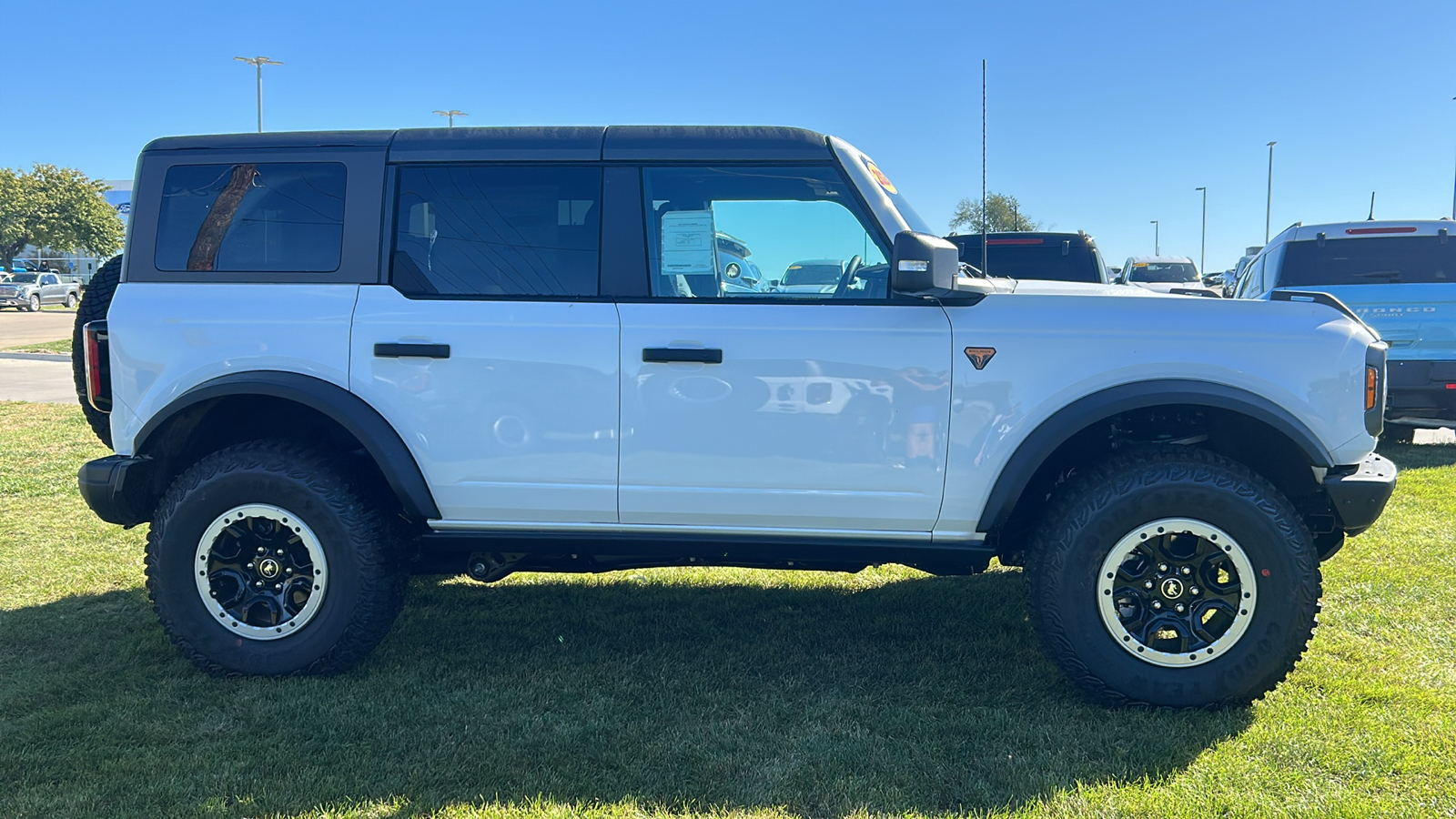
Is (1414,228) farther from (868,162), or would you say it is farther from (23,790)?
(23,790)

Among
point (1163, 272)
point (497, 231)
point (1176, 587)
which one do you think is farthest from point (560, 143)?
point (1163, 272)

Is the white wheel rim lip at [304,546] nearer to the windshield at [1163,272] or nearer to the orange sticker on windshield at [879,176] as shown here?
the orange sticker on windshield at [879,176]

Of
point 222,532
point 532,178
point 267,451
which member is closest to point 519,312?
point 532,178

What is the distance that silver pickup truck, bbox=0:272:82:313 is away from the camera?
121ft

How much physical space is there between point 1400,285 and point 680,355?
7.12 m

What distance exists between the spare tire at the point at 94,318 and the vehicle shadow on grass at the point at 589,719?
905mm

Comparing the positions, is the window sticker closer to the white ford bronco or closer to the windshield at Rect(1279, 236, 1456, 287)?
the white ford bronco

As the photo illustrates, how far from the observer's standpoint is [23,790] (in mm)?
3006

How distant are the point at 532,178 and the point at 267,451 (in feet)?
4.74

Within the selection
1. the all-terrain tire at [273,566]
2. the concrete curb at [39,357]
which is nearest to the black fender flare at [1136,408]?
the all-terrain tire at [273,566]

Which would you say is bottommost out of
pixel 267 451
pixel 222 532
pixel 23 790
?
pixel 23 790

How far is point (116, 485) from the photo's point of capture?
3.82 meters

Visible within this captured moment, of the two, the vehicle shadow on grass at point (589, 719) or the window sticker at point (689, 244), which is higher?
the window sticker at point (689, 244)

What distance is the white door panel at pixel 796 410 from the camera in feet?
11.7
